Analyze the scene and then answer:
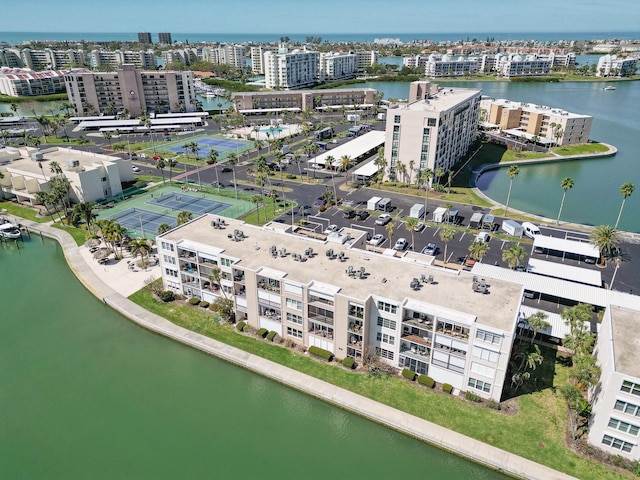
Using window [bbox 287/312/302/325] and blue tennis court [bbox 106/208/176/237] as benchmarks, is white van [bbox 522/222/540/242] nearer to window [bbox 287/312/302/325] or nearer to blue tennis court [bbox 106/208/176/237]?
window [bbox 287/312/302/325]

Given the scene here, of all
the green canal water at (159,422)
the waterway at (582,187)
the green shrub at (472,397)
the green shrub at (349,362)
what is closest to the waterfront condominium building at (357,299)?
the green shrub at (472,397)

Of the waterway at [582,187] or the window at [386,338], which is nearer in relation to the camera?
the window at [386,338]

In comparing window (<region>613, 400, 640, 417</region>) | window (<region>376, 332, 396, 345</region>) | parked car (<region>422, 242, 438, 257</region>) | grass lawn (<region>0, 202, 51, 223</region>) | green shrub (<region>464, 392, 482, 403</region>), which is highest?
window (<region>613, 400, 640, 417</region>)

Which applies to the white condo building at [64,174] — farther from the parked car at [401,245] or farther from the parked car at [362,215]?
the parked car at [401,245]

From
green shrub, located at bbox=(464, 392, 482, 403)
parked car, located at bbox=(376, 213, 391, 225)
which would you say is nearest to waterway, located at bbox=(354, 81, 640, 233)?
parked car, located at bbox=(376, 213, 391, 225)

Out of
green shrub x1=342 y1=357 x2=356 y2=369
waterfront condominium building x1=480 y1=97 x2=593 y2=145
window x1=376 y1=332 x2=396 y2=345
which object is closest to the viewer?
window x1=376 y1=332 x2=396 y2=345

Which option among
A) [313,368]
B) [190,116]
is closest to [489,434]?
[313,368]

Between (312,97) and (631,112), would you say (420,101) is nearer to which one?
(312,97)
